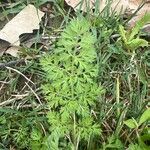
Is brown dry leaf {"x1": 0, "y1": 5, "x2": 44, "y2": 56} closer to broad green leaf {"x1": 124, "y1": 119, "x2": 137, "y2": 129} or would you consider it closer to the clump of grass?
the clump of grass

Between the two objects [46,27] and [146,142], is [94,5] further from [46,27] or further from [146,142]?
[146,142]

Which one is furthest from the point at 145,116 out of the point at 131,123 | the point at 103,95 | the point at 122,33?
the point at 122,33

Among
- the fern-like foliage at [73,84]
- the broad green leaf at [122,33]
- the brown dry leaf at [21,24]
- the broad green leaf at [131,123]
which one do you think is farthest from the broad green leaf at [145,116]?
the brown dry leaf at [21,24]

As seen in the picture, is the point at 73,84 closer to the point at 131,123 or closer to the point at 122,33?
the point at 131,123

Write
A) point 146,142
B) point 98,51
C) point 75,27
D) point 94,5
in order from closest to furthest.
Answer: point 75,27 < point 146,142 < point 98,51 < point 94,5

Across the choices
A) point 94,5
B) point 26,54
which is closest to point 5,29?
point 26,54

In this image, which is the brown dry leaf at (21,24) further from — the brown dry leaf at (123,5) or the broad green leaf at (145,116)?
the broad green leaf at (145,116)
